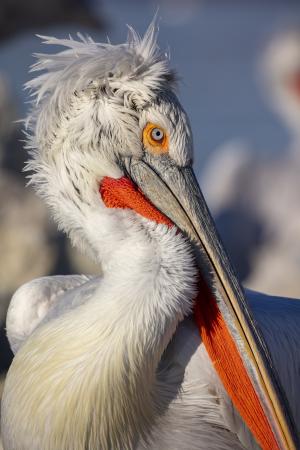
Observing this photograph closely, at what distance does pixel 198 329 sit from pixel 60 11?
509cm

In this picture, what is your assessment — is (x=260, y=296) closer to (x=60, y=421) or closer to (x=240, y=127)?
(x=60, y=421)

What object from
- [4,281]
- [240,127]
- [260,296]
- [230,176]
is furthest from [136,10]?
[260,296]

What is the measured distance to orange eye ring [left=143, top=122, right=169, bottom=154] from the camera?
2799mm

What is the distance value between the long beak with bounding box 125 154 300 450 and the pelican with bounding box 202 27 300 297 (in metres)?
3.44

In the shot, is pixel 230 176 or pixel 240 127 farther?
pixel 240 127

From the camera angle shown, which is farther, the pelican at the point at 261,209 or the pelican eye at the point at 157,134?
the pelican at the point at 261,209

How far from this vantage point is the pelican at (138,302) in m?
2.74

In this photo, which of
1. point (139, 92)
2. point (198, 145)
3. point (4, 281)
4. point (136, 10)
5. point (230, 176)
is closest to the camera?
point (139, 92)

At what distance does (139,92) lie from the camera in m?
2.78

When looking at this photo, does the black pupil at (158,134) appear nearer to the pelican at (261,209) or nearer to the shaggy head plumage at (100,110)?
the shaggy head plumage at (100,110)

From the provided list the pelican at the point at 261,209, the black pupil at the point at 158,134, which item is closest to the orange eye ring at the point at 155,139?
the black pupil at the point at 158,134

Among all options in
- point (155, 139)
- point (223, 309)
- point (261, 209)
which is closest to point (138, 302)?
point (223, 309)

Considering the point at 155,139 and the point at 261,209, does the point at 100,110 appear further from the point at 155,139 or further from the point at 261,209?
the point at 261,209

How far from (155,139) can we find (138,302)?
19.3 inches
